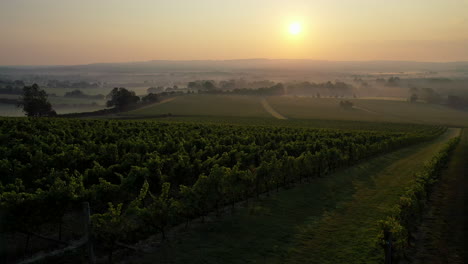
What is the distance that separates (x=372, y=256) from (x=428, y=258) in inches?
92.3

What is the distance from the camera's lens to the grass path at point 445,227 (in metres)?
14.7

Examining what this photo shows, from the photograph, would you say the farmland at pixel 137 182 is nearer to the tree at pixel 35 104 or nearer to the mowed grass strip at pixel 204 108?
the tree at pixel 35 104

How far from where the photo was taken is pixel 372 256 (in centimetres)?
1454

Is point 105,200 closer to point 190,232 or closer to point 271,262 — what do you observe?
point 190,232

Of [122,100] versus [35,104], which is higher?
[122,100]

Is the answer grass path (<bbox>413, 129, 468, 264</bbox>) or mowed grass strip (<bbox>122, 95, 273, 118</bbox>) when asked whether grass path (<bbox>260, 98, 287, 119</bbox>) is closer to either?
mowed grass strip (<bbox>122, 95, 273, 118</bbox>)

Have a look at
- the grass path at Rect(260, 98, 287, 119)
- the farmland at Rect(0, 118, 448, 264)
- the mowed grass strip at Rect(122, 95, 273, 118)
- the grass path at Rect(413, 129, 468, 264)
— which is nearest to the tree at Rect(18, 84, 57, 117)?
the mowed grass strip at Rect(122, 95, 273, 118)

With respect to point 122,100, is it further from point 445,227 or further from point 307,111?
point 445,227

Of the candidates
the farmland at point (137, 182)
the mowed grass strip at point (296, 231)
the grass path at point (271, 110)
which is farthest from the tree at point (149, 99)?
the mowed grass strip at point (296, 231)

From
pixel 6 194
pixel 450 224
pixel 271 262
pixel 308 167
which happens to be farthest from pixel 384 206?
pixel 6 194

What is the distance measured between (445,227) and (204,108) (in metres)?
112

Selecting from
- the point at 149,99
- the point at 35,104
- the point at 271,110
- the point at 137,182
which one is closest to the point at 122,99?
the point at 149,99

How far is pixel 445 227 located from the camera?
18.1m

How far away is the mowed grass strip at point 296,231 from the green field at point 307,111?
8280 centimetres
